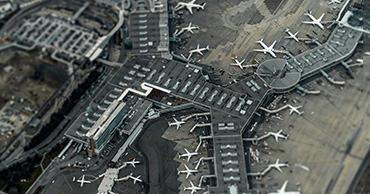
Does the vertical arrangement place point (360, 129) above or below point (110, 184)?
above

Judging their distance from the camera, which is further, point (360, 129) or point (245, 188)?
point (360, 129)

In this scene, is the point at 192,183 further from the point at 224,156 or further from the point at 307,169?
the point at 307,169

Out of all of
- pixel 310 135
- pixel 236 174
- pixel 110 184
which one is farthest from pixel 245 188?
pixel 110 184

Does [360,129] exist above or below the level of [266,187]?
above

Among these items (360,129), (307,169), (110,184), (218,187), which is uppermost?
(360,129)

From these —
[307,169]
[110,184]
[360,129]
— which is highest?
[360,129]

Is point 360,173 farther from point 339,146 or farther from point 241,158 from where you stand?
point 241,158

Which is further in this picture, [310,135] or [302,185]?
[310,135]

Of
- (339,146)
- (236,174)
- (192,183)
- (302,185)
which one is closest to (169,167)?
(192,183)
